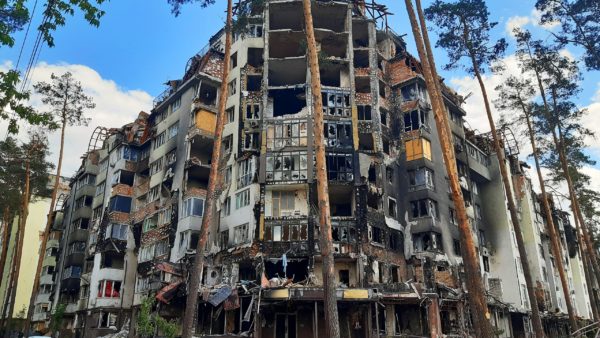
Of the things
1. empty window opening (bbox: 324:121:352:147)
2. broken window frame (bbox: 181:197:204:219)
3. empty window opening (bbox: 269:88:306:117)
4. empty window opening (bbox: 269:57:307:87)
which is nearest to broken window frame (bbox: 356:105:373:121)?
empty window opening (bbox: 324:121:352:147)

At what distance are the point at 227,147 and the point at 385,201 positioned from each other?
1457 centimetres

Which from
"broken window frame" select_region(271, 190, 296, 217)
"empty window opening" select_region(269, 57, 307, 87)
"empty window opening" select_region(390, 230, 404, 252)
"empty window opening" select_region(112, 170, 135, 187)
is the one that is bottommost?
"empty window opening" select_region(390, 230, 404, 252)

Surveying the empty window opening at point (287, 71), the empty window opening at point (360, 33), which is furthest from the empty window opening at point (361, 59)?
the empty window opening at point (287, 71)

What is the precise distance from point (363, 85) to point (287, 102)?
302 inches

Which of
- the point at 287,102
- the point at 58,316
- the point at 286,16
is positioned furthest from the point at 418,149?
the point at 58,316

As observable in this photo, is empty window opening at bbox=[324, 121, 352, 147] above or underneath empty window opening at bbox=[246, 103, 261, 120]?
underneath

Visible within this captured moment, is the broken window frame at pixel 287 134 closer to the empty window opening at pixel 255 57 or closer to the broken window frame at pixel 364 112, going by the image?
the broken window frame at pixel 364 112

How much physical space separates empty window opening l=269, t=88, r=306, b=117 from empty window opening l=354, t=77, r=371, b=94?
5532 millimetres

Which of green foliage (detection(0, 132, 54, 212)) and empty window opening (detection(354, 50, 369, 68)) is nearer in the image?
green foliage (detection(0, 132, 54, 212))

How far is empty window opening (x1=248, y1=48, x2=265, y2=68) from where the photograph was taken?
142 ft

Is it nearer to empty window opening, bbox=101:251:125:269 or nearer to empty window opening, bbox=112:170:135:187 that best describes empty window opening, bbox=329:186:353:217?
empty window opening, bbox=101:251:125:269

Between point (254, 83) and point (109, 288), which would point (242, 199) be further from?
point (109, 288)

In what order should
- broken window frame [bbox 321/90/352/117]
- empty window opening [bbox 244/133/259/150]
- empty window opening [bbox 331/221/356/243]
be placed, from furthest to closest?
broken window frame [bbox 321/90/352/117] → empty window opening [bbox 244/133/259/150] → empty window opening [bbox 331/221/356/243]

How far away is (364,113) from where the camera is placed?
134 ft
